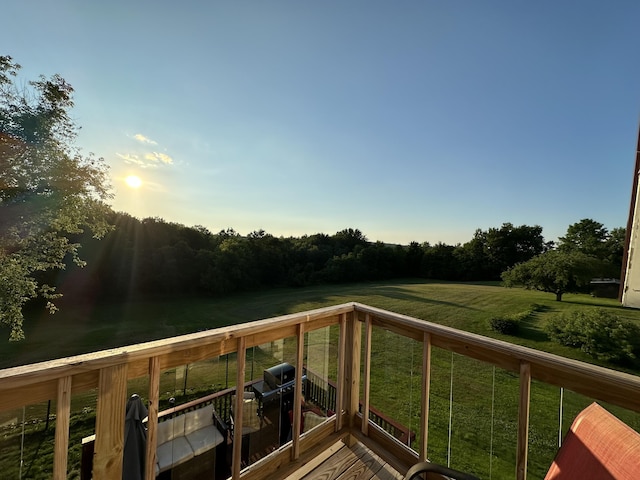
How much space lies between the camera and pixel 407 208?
16109mm

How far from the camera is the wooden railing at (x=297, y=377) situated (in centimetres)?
88

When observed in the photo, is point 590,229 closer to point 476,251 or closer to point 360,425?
point 476,251

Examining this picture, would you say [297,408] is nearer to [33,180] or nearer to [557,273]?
[33,180]

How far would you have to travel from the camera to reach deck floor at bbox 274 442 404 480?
158 centimetres

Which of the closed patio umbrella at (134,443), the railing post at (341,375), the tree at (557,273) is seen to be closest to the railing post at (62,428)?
the closed patio umbrella at (134,443)

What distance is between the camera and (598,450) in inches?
33.3

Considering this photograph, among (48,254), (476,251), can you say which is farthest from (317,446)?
(476,251)

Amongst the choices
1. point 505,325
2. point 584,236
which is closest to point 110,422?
point 505,325

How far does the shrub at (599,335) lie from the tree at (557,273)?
2093 mm

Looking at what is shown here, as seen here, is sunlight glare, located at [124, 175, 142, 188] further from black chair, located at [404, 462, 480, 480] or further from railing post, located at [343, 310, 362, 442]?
black chair, located at [404, 462, 480, 480]

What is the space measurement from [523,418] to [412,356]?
980 millimetres

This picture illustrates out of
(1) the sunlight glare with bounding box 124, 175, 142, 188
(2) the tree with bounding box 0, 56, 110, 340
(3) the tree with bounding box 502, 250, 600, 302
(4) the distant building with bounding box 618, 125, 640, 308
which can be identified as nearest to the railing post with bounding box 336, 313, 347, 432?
A: (4) the distant building with bounding box 618, 125, 640, 308

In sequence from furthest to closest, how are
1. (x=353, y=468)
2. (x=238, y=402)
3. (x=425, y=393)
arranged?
(x=353, y=468) < (x=425, y=393) < (x=238, y=402)

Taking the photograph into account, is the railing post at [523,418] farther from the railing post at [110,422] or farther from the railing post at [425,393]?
the railing post at [110,422]
